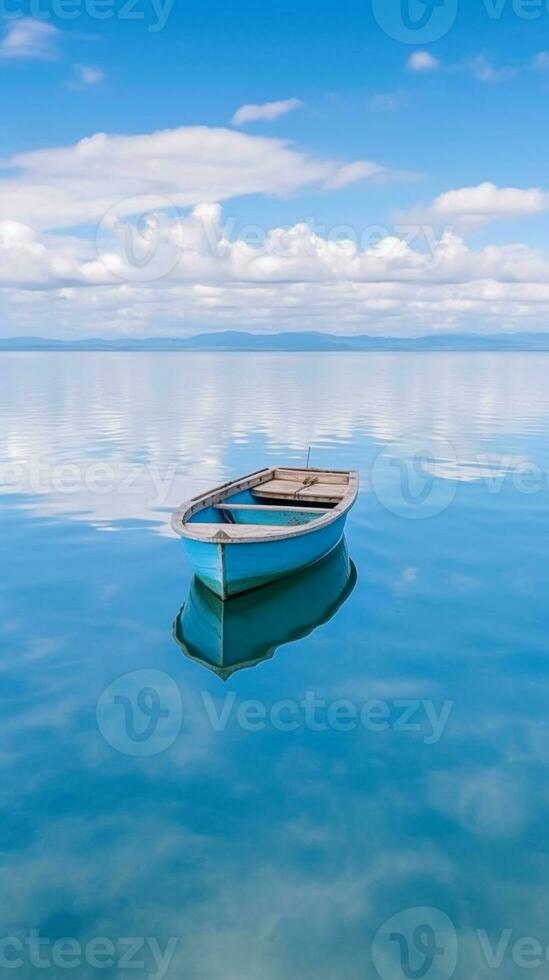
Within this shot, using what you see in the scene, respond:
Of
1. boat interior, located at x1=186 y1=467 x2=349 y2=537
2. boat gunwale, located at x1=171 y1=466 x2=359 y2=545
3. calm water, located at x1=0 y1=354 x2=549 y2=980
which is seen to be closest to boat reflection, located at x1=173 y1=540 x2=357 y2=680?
calm water, located at x1=0 y1=354 x2=549 y2=980

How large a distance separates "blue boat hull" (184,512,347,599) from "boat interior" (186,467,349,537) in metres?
0.69

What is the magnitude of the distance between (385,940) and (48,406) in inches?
2684

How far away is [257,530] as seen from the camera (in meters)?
18.1

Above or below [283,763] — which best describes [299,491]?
above

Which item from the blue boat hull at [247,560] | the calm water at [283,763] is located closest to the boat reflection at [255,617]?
the calm water at [283,763]

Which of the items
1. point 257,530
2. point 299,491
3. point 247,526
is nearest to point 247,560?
point 257,530

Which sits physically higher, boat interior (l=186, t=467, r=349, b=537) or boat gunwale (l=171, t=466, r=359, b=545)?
boat gunwale (l=171, t=466, r=359, b=545)

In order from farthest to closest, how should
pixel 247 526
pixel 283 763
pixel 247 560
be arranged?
pixel 247 526, pixel 247 560, pixel 283 763

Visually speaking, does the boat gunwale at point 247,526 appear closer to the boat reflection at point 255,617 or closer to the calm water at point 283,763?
the boat reflection at point 255,617

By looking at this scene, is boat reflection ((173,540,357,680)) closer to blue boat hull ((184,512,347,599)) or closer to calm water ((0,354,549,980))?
calm water ((0,354,549,980))

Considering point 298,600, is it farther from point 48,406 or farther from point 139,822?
point 48,406

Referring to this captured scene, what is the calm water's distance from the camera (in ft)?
28.1

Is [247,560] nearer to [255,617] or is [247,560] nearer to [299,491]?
[255,617]

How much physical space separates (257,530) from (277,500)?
6.35m
